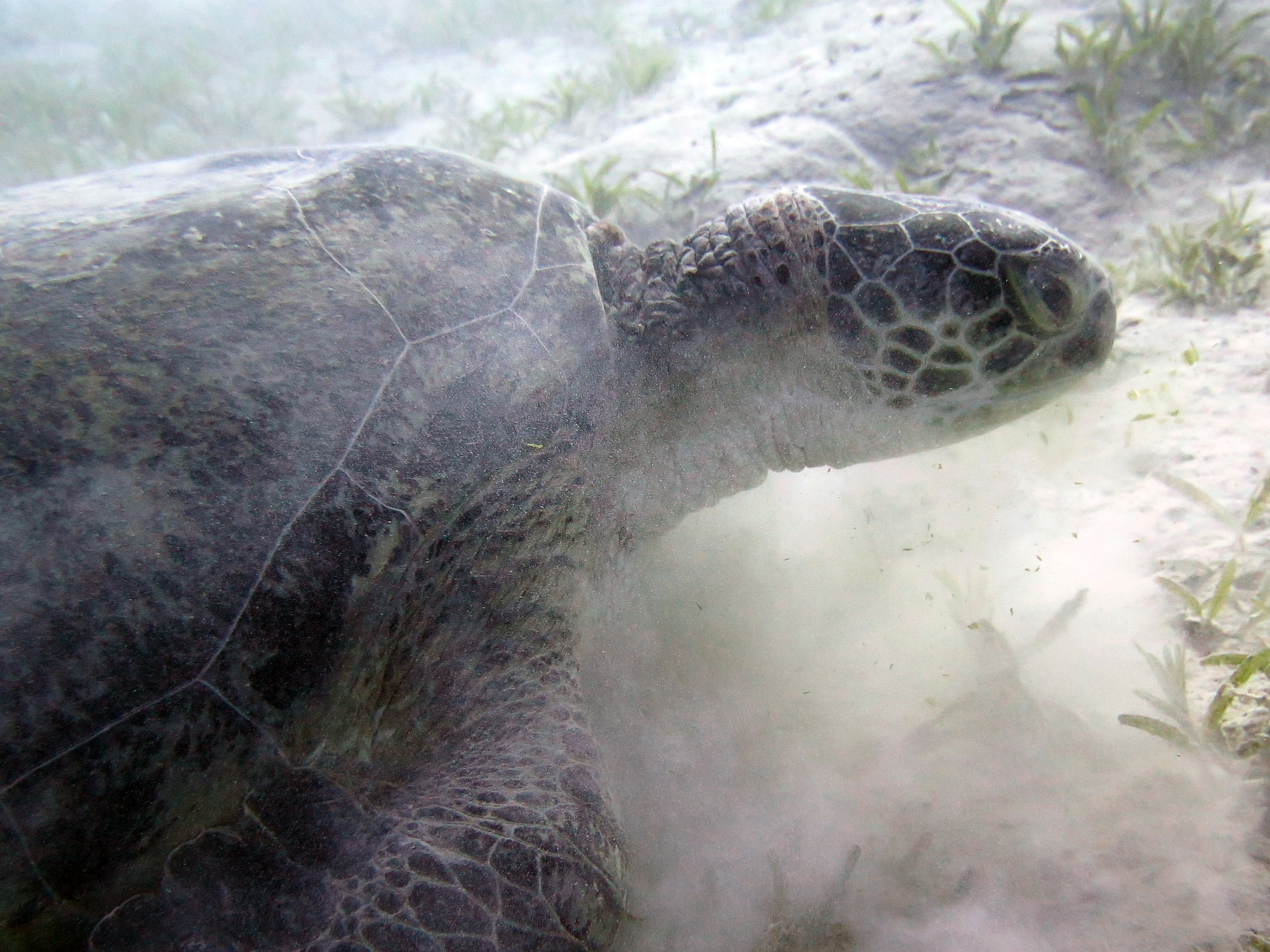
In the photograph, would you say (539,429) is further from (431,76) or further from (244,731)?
(431,76)

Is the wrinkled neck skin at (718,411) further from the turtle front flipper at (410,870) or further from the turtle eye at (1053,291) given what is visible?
the turtle front flipper at (410,870)

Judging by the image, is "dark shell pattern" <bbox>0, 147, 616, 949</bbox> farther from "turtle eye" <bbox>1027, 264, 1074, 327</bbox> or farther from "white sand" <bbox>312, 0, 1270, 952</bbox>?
"turtle eye" <bbox>1027, 264, 1074, 327</bbox>

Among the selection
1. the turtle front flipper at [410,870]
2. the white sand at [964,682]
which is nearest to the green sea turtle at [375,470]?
the turtle front flipper at [410,870]

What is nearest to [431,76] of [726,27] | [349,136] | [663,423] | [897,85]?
[349,136]

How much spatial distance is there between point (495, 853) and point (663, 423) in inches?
46.5

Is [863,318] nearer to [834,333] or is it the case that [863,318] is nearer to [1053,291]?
[834,333]

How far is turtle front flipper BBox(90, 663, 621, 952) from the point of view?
3.72ft

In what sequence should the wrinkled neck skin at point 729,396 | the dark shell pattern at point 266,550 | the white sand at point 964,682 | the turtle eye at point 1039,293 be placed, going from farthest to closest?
1. the wrinkled neck skin at point 729,396
2. the turtle eye at point 1039,293
3. the white sand at point 964,682
4. the dark shell pattern at point 266,550

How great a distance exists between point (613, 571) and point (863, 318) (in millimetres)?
1023

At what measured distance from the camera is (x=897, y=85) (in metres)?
3.58

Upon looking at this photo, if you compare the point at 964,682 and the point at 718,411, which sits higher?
the point at 718,411

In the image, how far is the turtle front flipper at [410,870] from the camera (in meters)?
1.13

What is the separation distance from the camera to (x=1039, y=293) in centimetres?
167

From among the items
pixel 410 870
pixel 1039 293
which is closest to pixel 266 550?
pixel 410 870
